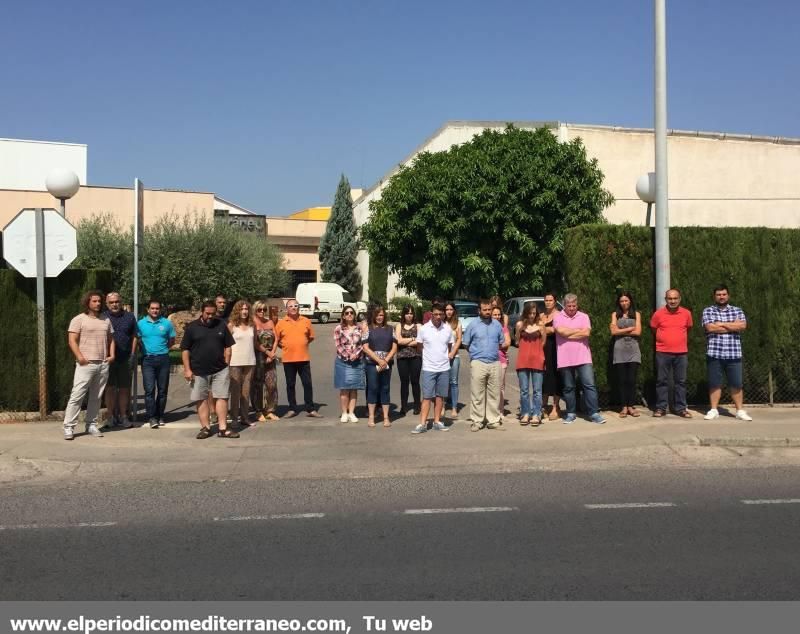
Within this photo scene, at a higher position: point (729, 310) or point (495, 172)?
point (495, 172)

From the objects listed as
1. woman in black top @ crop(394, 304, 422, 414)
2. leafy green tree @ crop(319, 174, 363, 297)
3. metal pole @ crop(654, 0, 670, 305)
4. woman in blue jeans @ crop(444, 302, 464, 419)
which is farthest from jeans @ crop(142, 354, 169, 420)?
leafy green tree @ crop(319, 174, 363, 297)

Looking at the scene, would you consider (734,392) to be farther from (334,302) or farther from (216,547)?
(334,302)

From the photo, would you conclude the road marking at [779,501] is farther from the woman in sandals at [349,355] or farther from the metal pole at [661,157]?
the woman in sandals at [349,355]

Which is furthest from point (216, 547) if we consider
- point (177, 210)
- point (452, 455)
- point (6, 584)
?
point (177, 210)

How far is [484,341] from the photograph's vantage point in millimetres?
10633

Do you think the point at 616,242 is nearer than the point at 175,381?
Yes

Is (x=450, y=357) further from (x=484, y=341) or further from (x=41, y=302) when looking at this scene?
(x=41, y=302)

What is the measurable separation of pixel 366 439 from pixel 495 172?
63.1 feet

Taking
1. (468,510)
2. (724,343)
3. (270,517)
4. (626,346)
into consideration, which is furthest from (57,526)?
(724,343)

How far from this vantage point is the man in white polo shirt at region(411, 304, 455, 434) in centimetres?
1061

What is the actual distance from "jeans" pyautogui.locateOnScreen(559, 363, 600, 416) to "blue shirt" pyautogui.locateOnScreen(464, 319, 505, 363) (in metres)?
1.05

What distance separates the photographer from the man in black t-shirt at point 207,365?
10133 mm

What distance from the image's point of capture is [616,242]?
11641mm
